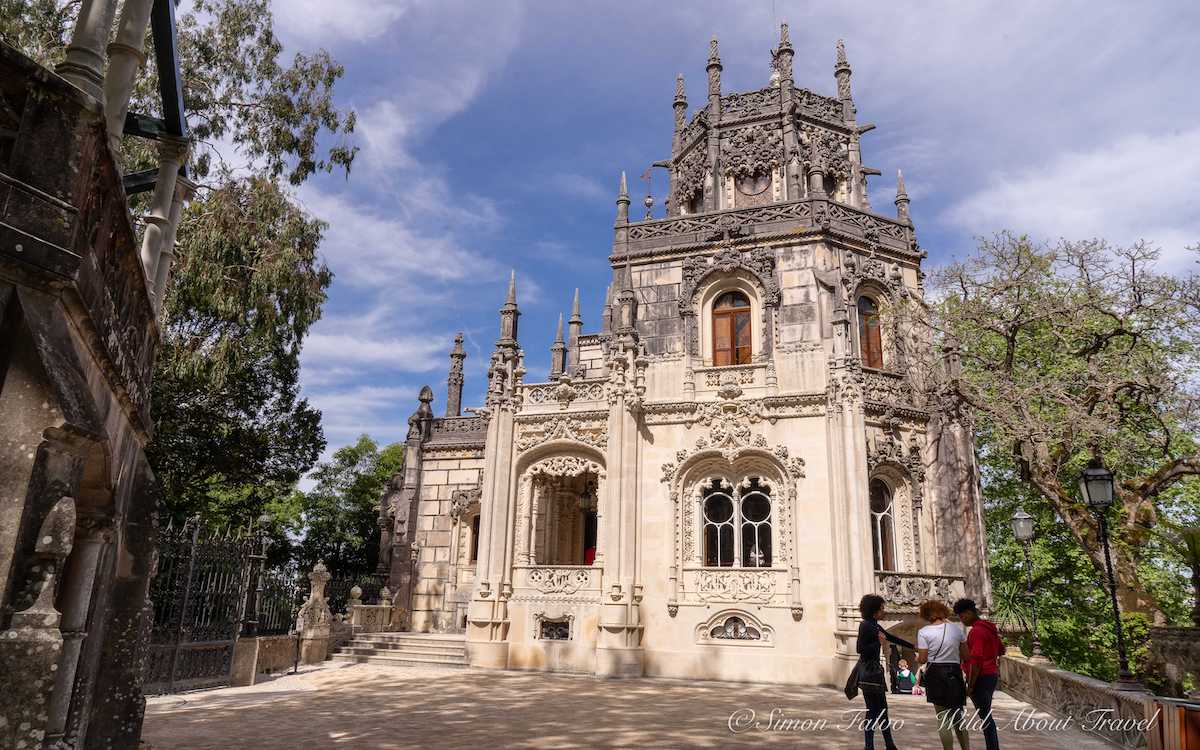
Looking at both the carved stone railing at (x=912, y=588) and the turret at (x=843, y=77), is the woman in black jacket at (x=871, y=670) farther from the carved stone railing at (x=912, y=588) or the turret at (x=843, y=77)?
the turret at (x=843, y=77)

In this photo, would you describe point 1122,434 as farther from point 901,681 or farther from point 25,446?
point 25,446

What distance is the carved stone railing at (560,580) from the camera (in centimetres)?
1786

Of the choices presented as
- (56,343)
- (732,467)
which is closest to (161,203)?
(56,343)

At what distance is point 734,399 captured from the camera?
60.2ft

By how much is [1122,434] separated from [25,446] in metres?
18.4

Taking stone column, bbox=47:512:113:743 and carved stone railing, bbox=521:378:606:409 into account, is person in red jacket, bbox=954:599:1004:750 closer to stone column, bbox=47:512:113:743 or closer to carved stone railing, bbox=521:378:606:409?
stone column, bbox=47:512:113:743

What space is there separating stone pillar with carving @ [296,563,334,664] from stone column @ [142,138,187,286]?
14.3 m

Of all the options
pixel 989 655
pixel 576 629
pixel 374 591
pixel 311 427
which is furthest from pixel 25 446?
pixel 311 427

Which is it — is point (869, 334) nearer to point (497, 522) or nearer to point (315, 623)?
point (497, 522)

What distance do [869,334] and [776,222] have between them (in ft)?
13.3

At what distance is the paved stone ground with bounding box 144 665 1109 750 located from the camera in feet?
30.1

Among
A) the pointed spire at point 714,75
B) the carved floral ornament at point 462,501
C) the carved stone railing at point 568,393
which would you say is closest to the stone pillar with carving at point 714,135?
the pointed spire at point 714,75

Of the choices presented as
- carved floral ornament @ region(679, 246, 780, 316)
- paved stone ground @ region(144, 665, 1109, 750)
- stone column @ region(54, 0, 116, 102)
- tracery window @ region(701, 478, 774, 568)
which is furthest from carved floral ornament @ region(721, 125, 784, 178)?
stone column @ region(54, 0, 116, 102)

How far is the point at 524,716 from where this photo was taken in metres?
11.1
